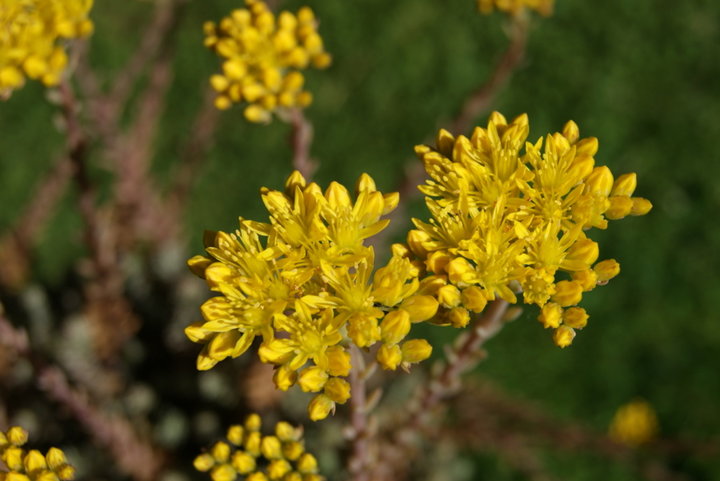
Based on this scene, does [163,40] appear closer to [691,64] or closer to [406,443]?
Answer: [406,443]

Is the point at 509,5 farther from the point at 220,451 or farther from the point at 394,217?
the point at 220,451

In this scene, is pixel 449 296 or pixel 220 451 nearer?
pixel 449 296

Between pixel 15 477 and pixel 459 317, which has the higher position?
pixel 459 317

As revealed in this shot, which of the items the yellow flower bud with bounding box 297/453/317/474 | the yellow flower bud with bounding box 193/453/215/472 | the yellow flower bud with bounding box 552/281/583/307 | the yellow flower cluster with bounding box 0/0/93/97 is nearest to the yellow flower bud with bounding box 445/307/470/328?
the yellow flower bud with bounding box 552/281/583/307

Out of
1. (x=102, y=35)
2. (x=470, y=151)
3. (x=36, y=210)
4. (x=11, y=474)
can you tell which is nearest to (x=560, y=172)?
(x=470, y=151)

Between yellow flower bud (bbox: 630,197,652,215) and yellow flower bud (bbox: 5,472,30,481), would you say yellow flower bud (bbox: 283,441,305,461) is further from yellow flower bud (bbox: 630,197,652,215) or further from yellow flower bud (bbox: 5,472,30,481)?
yellow flower bud (bbox: 630,197,652,215)

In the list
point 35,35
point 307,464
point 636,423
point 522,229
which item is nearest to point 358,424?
point 307,464

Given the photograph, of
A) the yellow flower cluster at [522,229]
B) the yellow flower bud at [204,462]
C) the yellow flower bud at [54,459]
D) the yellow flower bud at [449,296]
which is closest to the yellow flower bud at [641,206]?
the yellow flower cluster at [522,229]
